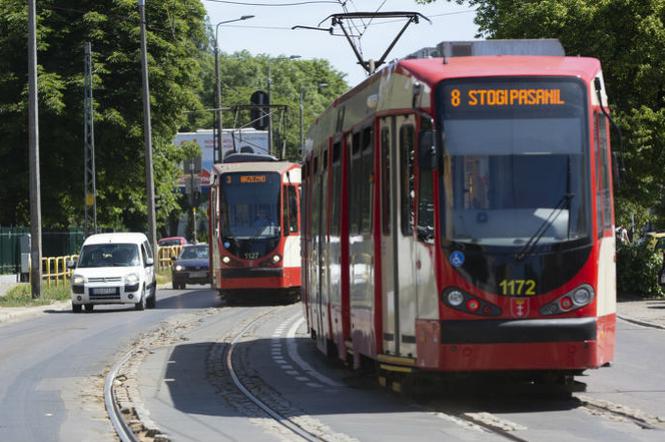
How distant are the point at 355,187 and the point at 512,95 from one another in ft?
9.06

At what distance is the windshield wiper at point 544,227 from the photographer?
44.7 ft

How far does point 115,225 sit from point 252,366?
5135 cm

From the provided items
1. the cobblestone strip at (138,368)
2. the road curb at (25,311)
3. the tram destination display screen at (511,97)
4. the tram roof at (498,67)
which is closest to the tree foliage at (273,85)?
the road curb at (25,311)

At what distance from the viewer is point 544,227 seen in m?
13.7

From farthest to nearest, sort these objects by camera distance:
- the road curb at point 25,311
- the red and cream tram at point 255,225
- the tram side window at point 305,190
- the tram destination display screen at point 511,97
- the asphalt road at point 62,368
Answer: the red and cream tram at point 255,225 → the road curb at point 25,311 → the tram side window at point 305,190 → the tram destination display screen at point 511,97 → the asphalt road at point 62,368

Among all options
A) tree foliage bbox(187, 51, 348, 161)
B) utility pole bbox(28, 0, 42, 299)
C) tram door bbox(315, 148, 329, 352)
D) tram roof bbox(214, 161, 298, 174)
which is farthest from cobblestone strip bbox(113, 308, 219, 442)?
tree foliage bbox(187, 51, 348, 161)

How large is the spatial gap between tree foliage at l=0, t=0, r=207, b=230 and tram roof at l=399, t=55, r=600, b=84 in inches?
1767

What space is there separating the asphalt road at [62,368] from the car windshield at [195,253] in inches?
580

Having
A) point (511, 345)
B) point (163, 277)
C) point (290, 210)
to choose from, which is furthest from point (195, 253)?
point (511, 345)

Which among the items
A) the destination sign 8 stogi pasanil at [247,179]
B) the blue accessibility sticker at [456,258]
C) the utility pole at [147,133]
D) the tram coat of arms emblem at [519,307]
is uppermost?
the utility pole at [147,133]

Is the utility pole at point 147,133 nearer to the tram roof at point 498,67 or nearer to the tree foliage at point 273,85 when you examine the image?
the tram roof at point 498,67

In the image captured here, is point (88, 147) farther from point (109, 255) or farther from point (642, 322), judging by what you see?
point (642, 322)

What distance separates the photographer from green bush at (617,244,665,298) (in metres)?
33.8

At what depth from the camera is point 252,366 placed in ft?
64.2
